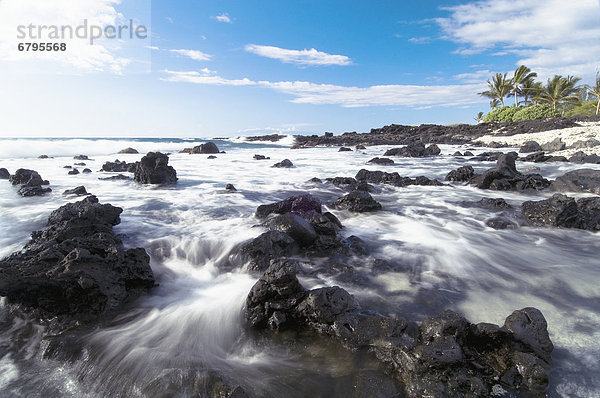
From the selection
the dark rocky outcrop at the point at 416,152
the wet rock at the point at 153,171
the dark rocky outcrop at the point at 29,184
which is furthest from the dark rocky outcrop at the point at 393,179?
the dark rocky outcrop at the point at 416,152

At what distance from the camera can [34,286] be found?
2.95 metres

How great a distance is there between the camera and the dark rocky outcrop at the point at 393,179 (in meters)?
9.89

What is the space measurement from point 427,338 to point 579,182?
27.9 ft

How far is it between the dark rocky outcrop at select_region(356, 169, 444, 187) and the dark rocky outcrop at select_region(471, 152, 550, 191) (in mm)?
1210

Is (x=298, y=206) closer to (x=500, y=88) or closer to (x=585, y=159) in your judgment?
(x=585, y=159)

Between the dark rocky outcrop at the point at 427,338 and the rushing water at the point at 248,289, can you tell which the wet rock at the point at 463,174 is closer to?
the rushing water at the point at 248,289

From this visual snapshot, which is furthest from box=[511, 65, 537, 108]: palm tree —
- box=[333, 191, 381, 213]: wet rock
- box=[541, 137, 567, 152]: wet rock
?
box=[333, 191, 381, 213]: wet rock

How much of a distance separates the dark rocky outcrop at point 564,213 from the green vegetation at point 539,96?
127 feet

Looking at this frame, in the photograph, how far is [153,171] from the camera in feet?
32.7

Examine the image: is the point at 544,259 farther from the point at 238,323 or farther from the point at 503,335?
the point at 238,323

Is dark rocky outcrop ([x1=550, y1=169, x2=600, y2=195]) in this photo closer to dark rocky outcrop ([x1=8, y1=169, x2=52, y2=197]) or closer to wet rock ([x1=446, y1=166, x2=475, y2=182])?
wet rock ([x1=446, y1=166, x2=475, y2=182])

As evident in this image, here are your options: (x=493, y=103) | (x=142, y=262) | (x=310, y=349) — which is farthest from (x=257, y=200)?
(x=493, y=103)

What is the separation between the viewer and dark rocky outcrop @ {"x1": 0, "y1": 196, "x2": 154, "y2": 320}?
9.70ft

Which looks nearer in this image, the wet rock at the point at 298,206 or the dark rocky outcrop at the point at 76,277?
the dark rocky outcrop at the point at 76,277
